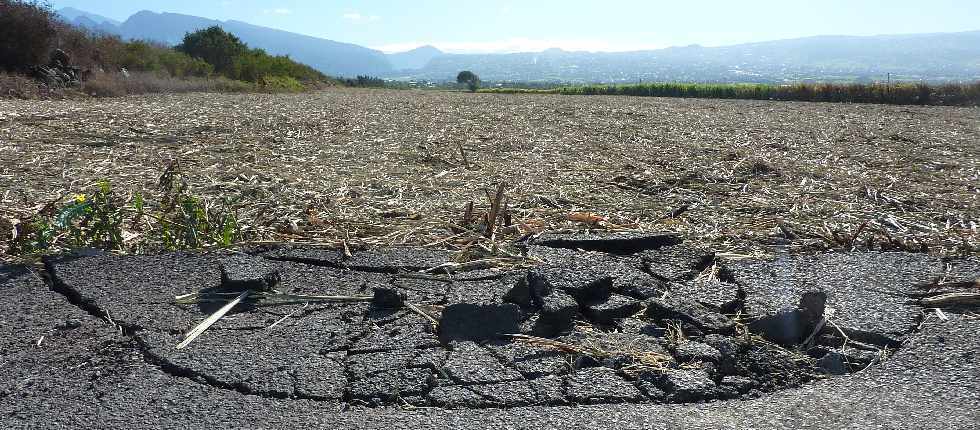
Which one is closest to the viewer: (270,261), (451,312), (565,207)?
(451,312)

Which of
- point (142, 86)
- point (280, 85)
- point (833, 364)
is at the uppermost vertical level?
point (142, 86)

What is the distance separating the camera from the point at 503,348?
3.90 meters

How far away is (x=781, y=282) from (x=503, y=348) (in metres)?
2.10

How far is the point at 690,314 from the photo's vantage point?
4.27 m

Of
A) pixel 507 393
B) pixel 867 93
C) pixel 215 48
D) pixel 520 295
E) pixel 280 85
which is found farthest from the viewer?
pixel 215 48

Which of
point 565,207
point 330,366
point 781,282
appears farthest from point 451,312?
point 565,207

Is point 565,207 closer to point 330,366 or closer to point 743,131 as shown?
point 330,366

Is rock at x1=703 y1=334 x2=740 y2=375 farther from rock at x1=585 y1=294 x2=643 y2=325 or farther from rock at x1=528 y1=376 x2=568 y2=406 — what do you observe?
rock at x1=528 y1=376 x2=568 y2=406

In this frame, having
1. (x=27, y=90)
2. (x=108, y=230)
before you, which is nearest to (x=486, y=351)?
(x=108, y=230)

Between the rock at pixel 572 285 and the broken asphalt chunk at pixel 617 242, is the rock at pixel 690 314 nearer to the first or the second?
the rock at pixel 572 285

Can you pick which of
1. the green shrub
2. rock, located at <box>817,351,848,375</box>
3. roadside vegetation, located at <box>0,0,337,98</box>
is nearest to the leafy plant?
rock, located at <box>817,351,848,375</box>

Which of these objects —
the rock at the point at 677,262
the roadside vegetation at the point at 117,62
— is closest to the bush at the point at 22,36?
the roadside vegetation at the point at 117,62

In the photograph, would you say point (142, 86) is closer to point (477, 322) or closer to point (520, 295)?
point (520, 295)

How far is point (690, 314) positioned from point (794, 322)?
54 centimetres
